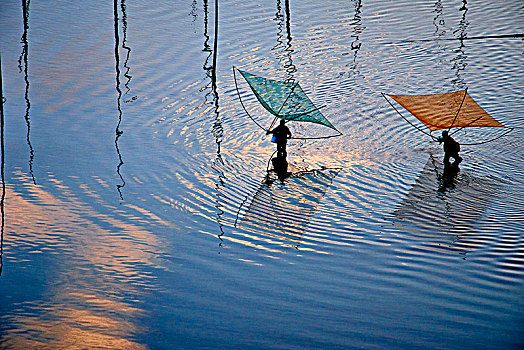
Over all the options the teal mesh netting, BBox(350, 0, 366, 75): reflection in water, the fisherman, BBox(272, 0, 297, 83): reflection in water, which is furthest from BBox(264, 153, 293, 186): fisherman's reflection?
BBox(350, 0, 366, 75): reflection in water

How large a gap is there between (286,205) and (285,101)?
2.99 m

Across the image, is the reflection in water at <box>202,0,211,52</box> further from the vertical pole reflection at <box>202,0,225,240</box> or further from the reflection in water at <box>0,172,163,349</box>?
the reflection in water at <box>0,172,163,349</box>

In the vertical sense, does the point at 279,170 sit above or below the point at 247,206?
above

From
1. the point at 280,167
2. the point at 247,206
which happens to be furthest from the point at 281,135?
the point at 247,206

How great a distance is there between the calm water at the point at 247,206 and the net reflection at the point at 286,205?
0.04m

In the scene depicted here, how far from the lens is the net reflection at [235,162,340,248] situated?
837cm

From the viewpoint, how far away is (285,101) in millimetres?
11539

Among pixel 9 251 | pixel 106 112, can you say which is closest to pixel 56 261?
pixel 9 251

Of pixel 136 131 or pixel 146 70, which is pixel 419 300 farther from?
pixel 146 70

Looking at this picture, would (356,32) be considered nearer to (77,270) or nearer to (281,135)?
(281,135)

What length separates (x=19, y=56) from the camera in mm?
18391

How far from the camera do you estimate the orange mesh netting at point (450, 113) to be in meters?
11.1

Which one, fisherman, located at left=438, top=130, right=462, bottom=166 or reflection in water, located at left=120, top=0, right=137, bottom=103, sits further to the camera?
reflection in water, located at left=120, top=0, right=137, bottom=103

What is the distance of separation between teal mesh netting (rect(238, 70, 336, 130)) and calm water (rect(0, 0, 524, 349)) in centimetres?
79
